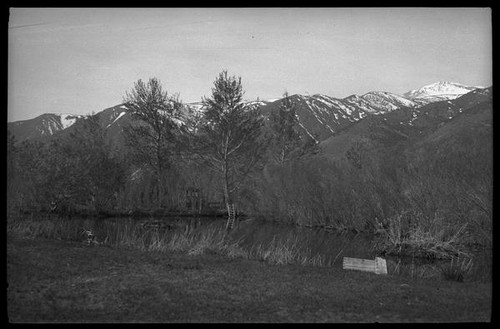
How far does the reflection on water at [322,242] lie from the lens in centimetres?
1196

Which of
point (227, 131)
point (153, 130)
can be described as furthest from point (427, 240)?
point (153, 130)

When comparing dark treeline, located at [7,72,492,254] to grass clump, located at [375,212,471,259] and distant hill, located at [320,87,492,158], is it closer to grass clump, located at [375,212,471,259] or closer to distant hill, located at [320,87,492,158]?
grass clump, located at [375,212,471,259]

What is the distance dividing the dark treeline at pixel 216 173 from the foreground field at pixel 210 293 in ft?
30.9

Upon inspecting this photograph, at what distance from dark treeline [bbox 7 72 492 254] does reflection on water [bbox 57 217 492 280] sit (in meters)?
1.66

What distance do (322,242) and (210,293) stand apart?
11.2 m

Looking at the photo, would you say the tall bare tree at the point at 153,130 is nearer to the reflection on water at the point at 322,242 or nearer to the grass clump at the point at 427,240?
the reflection on water at the point at 322,242

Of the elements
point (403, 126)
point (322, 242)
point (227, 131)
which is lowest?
point (322, 242)

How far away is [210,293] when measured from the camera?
7133mm

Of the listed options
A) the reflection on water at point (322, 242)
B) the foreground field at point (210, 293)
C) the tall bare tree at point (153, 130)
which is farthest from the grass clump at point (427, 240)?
the tall bare tree at point (153, 130)

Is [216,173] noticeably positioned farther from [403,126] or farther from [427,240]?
[403,126]
